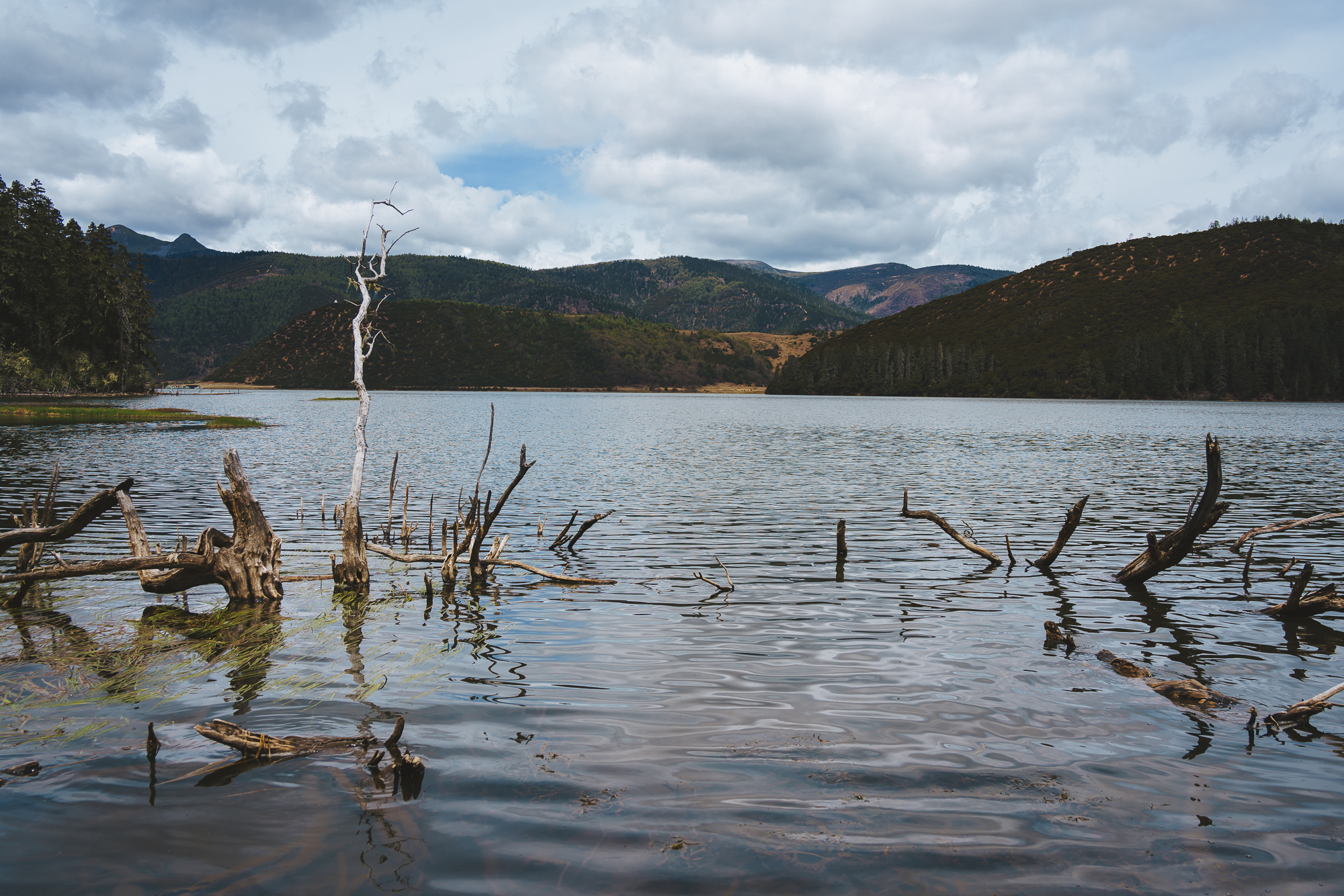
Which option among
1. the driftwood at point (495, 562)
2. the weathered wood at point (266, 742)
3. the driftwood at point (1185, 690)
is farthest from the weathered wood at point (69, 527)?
the driftwood at point (1185, 690)

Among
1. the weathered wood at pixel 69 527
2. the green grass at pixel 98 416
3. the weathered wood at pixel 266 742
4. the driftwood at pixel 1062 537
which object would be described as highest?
the green grass at pixel 98 416

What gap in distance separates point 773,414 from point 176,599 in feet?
357

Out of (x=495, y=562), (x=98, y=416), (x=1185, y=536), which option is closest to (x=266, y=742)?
(x=495, y=562)

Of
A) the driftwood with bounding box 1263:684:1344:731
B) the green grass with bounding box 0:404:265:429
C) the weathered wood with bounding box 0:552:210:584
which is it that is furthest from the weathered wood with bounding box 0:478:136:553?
the green grass with bounding box 0:404:265:429

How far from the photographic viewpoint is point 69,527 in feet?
38.8

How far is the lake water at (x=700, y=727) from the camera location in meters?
6.37

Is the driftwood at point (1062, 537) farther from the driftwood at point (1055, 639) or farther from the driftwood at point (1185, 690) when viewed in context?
the driftwood at point (1185, 690)

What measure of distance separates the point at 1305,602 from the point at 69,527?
22.6m

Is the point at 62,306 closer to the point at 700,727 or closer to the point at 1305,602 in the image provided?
the point at 700,727

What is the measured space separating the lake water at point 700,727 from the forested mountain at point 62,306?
9276 cm

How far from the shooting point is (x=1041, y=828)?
275 inches

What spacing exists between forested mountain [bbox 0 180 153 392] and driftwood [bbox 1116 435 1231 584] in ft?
346

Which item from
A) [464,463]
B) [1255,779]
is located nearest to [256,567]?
[1255,779]

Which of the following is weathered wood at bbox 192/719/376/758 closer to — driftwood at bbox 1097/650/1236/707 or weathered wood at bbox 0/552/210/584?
weathered wood at bbox 0/552/210/584
